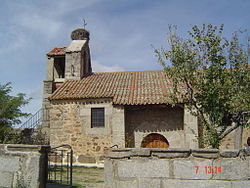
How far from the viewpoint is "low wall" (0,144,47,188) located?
4645 mm

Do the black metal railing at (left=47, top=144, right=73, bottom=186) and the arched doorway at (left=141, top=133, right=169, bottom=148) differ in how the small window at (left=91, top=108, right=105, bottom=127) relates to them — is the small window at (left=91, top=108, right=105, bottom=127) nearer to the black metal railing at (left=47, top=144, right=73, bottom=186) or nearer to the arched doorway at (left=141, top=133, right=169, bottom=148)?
the arched doorway at (left=141, top=133, right=169, bottom=148)

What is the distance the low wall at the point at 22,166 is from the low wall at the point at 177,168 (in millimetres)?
1475

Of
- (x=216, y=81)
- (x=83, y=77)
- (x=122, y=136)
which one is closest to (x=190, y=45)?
(x=216, y=81)

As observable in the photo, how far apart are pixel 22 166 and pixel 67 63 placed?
11279 mm

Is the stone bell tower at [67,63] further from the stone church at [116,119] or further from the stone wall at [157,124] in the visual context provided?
the stone wall at [157,124]

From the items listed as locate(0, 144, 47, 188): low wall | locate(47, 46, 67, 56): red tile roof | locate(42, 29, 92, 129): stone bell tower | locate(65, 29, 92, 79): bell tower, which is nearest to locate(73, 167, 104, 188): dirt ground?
locate(0, 144, 47, 188): low wall

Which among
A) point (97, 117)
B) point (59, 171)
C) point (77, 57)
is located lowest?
point (59, 171)

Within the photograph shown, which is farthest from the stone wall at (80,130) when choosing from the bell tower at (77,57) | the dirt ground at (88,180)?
the bell tower at (77,57)

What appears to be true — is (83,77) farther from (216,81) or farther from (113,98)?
(216,81)

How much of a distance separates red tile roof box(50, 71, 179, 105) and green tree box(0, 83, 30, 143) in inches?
97.8

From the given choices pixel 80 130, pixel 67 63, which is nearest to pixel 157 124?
pixel 80 130

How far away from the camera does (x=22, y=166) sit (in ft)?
15.7
